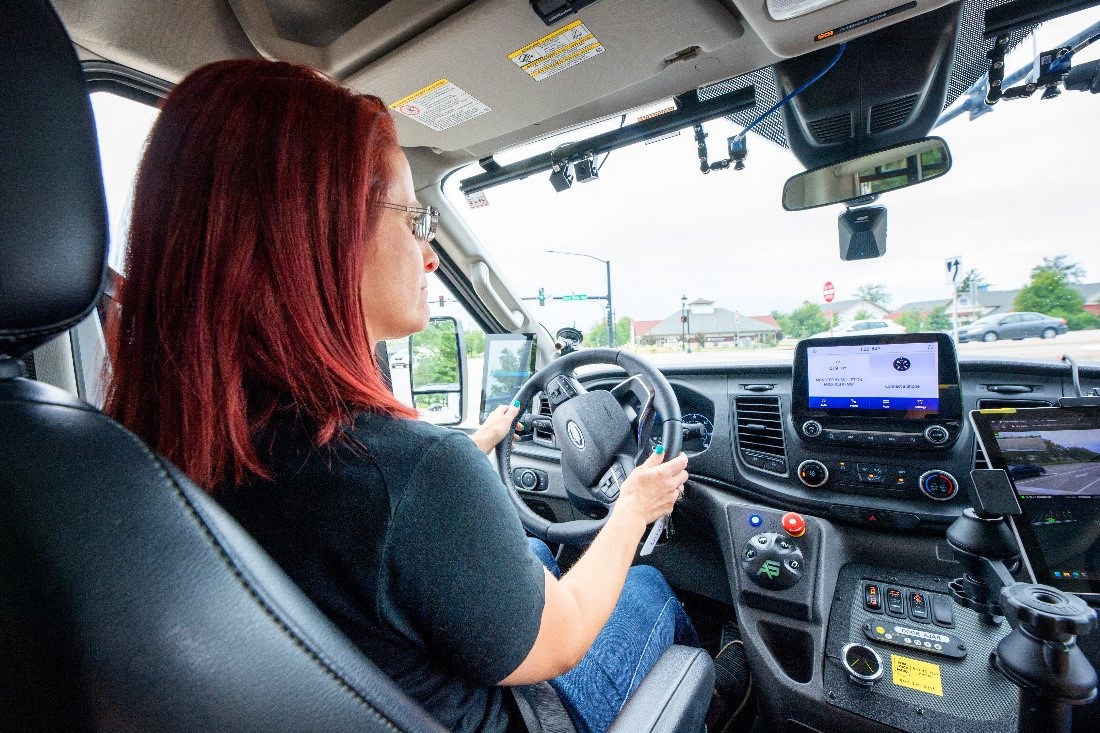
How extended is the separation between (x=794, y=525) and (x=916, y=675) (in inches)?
18.8

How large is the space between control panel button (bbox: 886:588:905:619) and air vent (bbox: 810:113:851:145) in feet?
5.13

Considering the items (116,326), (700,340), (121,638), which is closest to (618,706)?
(121,638)

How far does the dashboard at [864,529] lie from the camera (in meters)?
1.41

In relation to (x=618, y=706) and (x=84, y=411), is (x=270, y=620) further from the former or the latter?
(x=618, y=706)

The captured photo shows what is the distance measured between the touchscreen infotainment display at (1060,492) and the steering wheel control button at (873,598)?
54cm

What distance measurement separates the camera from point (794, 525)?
5.79 feet

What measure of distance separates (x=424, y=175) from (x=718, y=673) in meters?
2.41

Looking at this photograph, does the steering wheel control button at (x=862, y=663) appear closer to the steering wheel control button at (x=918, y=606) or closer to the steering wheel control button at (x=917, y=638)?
the steering wheel control button at (x=917, y=638)

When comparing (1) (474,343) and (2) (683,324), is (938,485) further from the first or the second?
(1) (474,343)

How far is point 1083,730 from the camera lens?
126cm

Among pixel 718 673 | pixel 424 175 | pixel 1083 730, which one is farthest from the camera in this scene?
pixel 424 175

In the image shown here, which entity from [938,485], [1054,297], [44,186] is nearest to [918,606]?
[938,485]

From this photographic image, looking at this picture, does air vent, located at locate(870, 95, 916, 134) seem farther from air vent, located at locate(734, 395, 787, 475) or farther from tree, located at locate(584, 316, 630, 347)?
tree, located at locate(584, 316, 630, 347)

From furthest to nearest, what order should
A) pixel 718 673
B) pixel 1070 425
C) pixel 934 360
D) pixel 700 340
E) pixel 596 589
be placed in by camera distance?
pixel 700 340 < pixel 718 673 < pixel 934 360 < pixel 1070 425 < pixel 596 589
